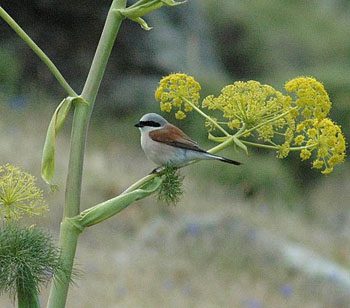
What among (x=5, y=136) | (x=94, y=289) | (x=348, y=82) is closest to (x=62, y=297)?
(x=94, y=289)

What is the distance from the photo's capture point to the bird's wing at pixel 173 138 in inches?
80.0

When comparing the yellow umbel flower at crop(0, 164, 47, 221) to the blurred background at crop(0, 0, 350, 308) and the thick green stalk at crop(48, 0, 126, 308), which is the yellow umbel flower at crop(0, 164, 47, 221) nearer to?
the thick green stalk at crop(48, 0, 126, 308)

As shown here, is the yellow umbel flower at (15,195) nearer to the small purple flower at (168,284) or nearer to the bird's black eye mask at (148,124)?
the bird's black eye mask at (148,124)

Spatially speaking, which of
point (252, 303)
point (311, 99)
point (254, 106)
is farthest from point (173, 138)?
point (252, 303)

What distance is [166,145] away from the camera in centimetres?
204

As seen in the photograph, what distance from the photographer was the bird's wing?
203 centimetres

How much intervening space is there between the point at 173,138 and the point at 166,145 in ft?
0.25

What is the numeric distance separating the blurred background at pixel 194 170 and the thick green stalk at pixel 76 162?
3958 millimetres

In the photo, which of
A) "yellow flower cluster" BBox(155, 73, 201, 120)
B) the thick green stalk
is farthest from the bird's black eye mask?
the thick green stalk

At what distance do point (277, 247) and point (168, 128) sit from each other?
4.95m

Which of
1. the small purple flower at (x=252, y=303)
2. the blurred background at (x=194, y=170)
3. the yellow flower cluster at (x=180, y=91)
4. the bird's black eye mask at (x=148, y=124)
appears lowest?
the bird's black eye mask at (x=148, y=124)

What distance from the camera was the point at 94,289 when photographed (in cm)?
586

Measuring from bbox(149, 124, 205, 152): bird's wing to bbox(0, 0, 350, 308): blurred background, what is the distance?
12.1 ft

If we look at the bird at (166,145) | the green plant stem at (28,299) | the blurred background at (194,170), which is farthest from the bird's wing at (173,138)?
the blurred background at (194,170)
